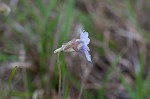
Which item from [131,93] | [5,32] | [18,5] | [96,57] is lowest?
[131,93]

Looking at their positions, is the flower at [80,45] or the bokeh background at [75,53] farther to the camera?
the bokeh background at [75,53]

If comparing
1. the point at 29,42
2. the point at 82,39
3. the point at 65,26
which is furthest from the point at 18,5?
the point at 82,39

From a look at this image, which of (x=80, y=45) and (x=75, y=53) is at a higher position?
(x=75, y=53)

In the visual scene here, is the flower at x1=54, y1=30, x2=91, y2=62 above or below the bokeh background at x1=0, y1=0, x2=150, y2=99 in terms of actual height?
below

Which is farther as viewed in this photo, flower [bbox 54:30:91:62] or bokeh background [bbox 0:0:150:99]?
bokeh background [bbox 0:0:150:99]

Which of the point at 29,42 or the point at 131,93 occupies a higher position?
the point at 29,42

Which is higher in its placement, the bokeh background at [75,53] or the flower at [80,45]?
the bokeh background at [75,53]

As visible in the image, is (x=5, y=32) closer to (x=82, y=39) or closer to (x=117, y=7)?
(x=117, y=7)

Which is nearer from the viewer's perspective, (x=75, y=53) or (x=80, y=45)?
(x=80, y=45)
